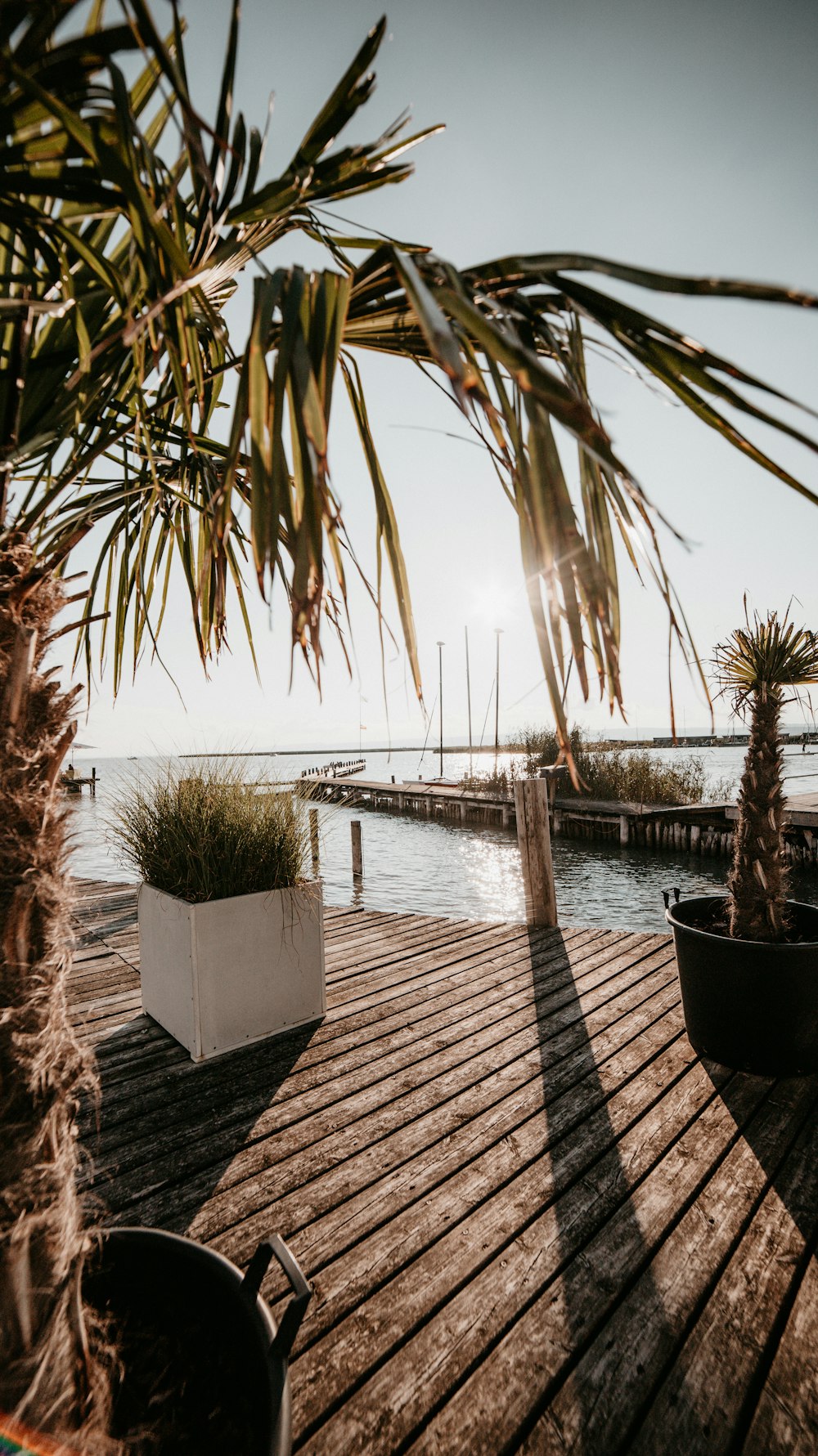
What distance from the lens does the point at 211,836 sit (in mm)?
2859

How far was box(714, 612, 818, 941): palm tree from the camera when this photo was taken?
252 centimetres

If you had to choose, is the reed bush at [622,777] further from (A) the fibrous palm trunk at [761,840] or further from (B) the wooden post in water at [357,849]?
(A) the fibrous palm trunk at [761,840]

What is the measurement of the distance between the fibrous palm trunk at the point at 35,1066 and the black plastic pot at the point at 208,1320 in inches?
5.1

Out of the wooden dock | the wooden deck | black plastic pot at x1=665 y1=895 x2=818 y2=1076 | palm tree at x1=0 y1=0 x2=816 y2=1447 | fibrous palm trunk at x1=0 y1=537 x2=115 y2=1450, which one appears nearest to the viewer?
palm tree at x1=0 y1=0 x2=816 y2=1447

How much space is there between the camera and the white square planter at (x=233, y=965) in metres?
2.66

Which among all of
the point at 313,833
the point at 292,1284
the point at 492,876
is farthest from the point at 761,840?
the point at 492,876

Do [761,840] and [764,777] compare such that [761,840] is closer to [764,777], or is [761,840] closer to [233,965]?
[764,777]

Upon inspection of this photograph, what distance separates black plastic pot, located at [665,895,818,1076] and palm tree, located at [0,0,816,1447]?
2.16 m

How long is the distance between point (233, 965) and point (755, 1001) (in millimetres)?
2194

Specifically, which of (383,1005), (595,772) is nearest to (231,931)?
(383,1005)

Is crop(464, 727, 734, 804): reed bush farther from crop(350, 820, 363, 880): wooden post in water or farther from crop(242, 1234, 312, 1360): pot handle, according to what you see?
crop(242, 1234, 312, 1360): pot handle

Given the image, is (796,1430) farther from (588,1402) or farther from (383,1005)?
(383,1005)

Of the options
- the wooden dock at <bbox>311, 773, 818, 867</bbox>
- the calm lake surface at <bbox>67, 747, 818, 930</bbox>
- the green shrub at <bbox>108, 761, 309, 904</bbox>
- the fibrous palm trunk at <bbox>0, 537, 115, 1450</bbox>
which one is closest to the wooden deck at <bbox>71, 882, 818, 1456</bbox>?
the fibrous palm trunk at <bbox>0, 537, 115, 1450</bbox>

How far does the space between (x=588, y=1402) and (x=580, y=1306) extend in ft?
0.70
